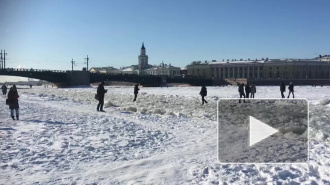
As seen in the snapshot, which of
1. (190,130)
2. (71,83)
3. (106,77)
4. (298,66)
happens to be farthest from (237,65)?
(190,130)

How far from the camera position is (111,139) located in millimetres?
8047

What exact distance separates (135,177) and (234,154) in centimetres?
214

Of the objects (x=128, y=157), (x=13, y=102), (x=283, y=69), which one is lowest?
(x=128, y=157)

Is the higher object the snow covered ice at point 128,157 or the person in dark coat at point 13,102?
the person in dark coat at point 13,102

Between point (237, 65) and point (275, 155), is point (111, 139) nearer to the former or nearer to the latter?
point (275, 155)
